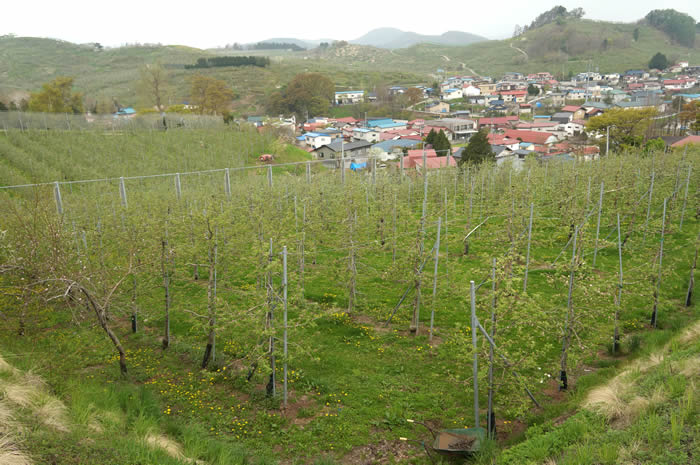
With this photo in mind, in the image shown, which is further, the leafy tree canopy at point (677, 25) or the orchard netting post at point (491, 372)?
the leafy tree canopy at point (677, 25)

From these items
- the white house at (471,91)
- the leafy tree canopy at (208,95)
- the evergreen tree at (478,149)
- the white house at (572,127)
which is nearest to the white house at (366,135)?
the leafy tree canopy at (208,95)

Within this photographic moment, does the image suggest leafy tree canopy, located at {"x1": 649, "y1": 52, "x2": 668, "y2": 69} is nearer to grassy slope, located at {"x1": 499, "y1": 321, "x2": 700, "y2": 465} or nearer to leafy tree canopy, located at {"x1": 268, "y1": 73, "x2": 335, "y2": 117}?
leafy tree canopy, located at {"x1": 268, "y1": 73, "x2": 335, "y2": 117}

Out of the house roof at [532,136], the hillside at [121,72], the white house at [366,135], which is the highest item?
the hillside at [121,72]

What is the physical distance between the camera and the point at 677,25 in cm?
13150

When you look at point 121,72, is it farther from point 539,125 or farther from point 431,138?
point 539,125

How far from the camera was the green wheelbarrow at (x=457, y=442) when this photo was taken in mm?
5832

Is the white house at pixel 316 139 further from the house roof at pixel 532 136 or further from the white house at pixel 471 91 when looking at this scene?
the white house at pixel 471 91

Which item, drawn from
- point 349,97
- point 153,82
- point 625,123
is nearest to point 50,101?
point 153,82

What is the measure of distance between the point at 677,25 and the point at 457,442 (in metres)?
174

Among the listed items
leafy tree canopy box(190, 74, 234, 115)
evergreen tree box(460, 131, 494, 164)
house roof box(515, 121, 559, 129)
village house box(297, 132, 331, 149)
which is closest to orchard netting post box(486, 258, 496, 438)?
evergreen tree box(460, 131, 494, 164)

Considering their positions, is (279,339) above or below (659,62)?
below

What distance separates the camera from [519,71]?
411ft

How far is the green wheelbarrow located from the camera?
5.83 m

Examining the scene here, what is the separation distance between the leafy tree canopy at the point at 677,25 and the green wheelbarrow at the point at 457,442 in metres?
173
